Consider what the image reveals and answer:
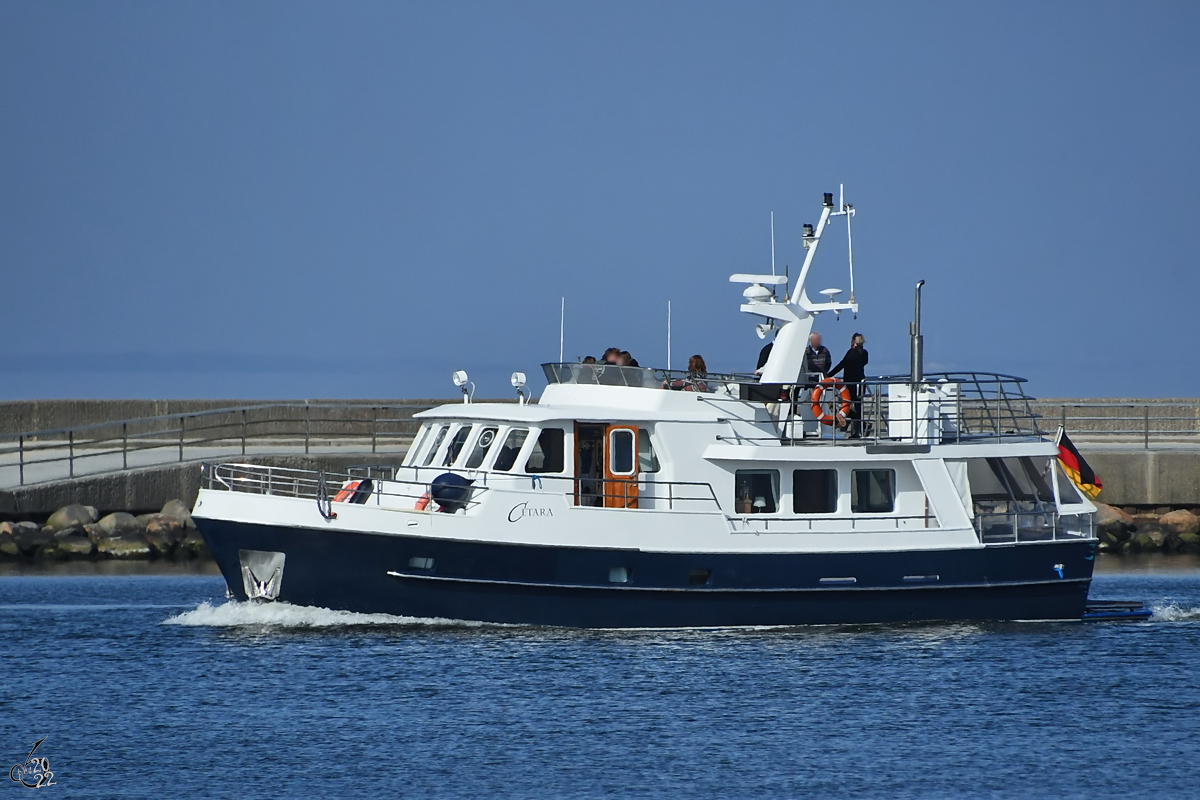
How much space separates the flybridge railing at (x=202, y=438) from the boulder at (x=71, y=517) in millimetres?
789

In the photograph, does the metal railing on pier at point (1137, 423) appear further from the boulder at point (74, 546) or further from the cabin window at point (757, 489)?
the boulder at point (74, 546)

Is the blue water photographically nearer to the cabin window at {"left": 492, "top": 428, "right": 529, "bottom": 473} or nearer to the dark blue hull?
the dark blue hull

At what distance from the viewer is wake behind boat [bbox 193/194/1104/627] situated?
1772cm

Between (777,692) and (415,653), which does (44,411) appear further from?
(777,692)

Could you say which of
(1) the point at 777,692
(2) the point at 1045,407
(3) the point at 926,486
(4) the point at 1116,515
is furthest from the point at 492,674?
(2) the point at 1045,407

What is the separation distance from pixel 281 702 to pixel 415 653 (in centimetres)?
197

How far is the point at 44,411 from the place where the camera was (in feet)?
97.1

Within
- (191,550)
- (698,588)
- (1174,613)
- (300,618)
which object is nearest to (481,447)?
(300,618)

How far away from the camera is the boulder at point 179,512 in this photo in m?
26.3

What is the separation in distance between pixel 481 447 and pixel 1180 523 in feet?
47.9

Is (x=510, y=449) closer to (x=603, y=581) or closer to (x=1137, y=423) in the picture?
(x=603, y=581)

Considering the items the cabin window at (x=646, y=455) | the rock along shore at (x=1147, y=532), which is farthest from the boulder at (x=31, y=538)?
the rock along shore at (x=1147, y=532)

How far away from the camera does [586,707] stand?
1553cm

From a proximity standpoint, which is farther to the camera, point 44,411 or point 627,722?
point 44,411
